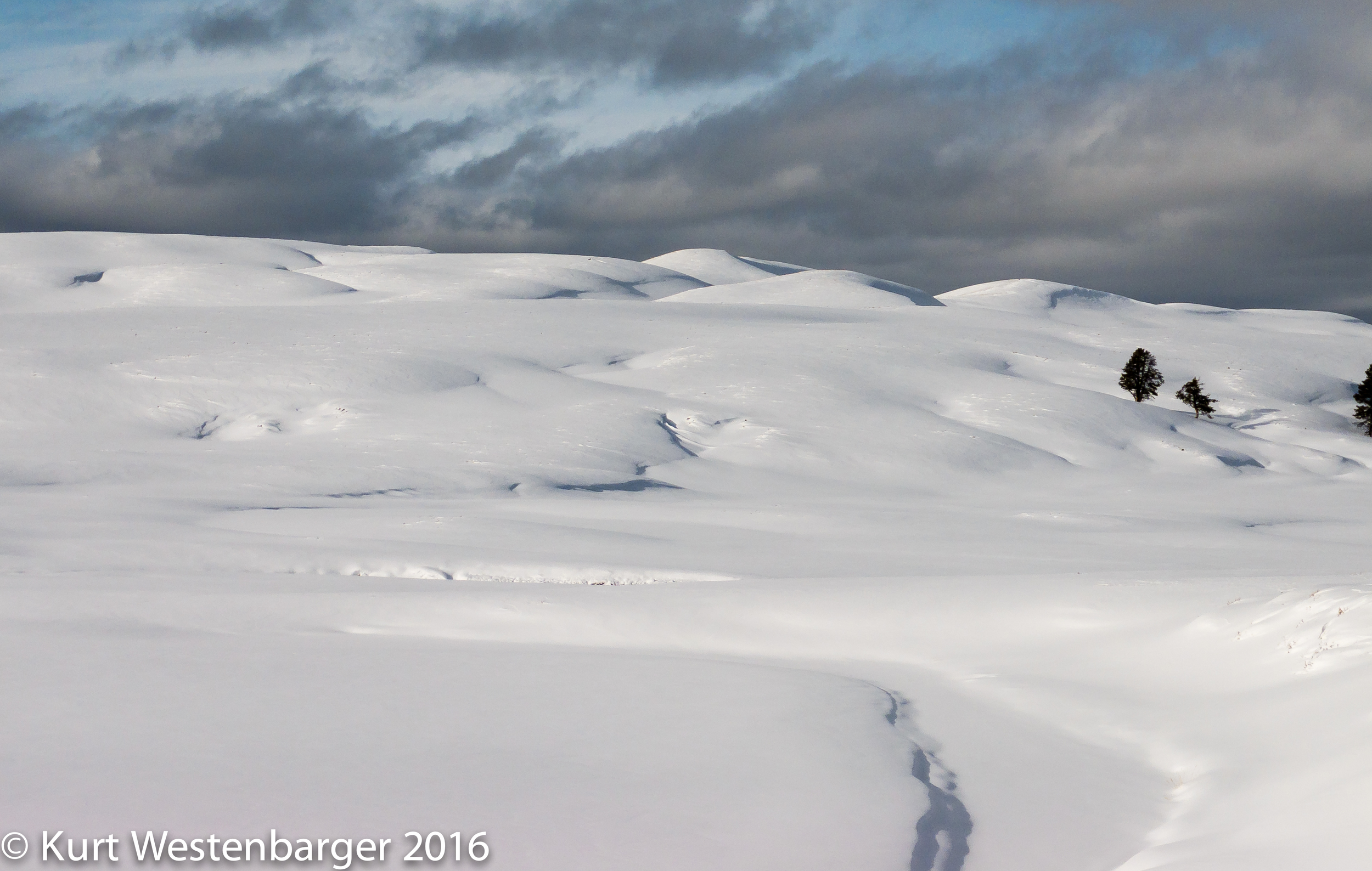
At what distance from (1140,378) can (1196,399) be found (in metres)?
3.74

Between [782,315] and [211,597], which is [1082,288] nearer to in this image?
[782,315]

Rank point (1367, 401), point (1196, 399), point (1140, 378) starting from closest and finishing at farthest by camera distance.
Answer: point (1140, 378)
point (1196, 399)
point (1367, 401)

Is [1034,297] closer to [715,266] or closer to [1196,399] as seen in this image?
[715,266]

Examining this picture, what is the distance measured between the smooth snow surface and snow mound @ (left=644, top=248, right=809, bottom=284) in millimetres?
79321

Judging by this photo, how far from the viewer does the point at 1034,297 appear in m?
131

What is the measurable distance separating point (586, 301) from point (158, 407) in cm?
3941

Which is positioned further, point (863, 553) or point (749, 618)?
point (863, 553)

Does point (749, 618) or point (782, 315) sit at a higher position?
point (782, 315)

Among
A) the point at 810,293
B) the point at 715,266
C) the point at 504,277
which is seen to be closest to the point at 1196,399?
the point at 810,293

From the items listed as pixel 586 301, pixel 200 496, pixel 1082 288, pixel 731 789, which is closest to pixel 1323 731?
pixel 731 789

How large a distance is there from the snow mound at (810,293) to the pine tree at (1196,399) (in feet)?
115

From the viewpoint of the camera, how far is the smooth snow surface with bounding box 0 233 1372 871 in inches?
336

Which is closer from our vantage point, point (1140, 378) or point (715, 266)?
point (1140, 378)

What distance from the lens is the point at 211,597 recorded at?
17109 millimetres
